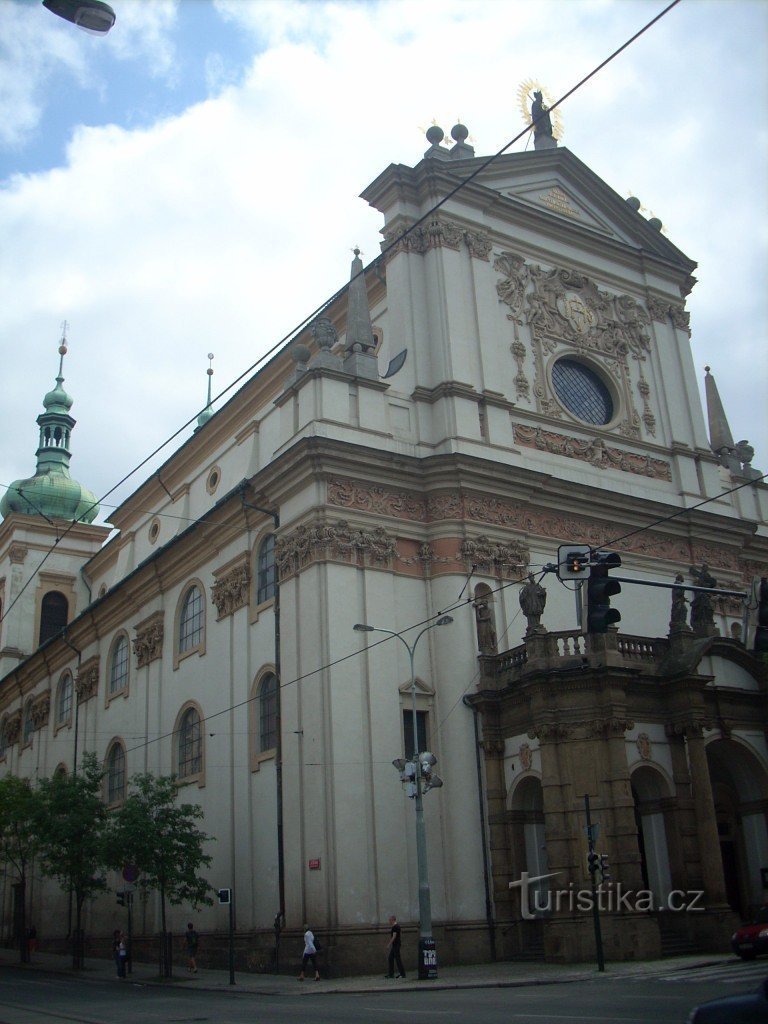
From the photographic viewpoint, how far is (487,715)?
27.4m

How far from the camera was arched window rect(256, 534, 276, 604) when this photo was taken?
100ft

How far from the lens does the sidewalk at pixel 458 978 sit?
20094 mm

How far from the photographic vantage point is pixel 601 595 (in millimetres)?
14750

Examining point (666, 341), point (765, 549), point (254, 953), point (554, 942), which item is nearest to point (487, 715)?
point (554, 942)

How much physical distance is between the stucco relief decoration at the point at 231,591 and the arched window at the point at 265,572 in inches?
18.7

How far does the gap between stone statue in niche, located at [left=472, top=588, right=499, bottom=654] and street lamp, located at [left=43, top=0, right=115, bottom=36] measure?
21.0m

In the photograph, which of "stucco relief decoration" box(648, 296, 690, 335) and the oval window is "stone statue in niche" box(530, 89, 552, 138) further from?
the oval window

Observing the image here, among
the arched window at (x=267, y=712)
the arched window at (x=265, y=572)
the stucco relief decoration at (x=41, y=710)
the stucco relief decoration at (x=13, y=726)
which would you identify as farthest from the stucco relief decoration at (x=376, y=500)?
the stucco relief decoration at (x=13, y=726)

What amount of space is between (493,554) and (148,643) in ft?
47.4

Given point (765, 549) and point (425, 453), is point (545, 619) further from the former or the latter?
point (765, 549)

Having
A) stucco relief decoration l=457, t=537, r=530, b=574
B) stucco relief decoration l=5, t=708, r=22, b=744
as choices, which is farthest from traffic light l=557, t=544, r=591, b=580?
stucco relief decoration l=5, t=708, r=22, b=744

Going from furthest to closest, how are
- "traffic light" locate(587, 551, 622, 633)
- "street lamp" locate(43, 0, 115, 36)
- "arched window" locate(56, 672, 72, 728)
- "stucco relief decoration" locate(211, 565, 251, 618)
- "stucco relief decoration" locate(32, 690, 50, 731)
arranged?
"stucco relief decoration" locate(32, 690, 50, 731)
"arched window" locate(56, 672, 72, 728)
"stucco relief decoration" locate(211, 565, 251, 618)
"traffic light" locate(587, 551, 622, 633)
"street lamp" locate(43, 0, 115, 36)

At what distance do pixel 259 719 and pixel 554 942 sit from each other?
10.1 meters

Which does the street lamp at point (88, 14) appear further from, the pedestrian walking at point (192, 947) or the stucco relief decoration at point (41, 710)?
the stucco relief decoration at point (41, 710)
